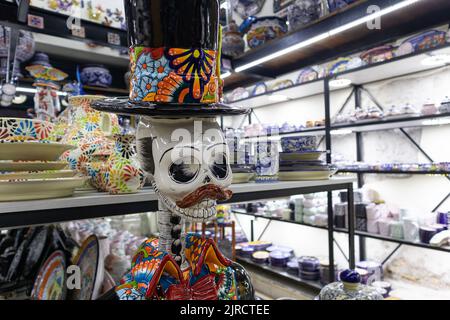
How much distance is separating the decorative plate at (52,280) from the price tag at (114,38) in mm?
972

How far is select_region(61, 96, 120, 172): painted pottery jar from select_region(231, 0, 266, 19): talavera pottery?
91.0 inches

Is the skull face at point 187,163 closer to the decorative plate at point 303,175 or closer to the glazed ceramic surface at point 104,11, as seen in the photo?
the decorative plate at point 303,175

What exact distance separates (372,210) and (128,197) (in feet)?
6.45

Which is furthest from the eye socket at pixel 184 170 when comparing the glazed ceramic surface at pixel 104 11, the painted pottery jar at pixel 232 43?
the glazed ceramic surface at pixel 104 11

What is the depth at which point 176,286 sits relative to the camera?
1.91 ft

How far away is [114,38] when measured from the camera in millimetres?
1429

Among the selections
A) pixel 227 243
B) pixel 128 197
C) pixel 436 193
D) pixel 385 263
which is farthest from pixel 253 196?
pixel 385 263

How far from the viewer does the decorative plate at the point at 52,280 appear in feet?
2.90

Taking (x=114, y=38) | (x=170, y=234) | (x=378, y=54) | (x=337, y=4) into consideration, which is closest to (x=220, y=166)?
(x=170, y=234)

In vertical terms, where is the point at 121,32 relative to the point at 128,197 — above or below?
above

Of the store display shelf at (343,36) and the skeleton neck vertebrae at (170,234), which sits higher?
the store display shelf at (343,36)

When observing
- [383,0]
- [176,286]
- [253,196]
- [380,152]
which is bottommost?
[176,286]

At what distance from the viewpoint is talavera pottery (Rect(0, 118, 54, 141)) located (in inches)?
23.9

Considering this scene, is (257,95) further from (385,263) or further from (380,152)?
(385,263)
